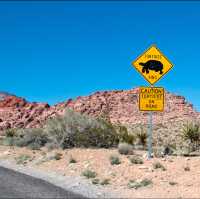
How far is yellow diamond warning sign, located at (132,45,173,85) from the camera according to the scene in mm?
21688

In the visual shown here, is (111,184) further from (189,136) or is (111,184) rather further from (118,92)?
(118,92)

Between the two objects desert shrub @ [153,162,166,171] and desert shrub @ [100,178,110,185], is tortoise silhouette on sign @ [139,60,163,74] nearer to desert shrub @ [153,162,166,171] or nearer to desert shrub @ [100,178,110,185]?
desert shrub @ [153,162,166,171]

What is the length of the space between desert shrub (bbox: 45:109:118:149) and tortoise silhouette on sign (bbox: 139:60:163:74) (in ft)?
25.3

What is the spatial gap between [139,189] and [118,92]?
105523 millimetres

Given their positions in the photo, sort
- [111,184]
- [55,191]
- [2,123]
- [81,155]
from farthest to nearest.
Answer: [2,123]
[81,155]
[111,184]
[55,191]

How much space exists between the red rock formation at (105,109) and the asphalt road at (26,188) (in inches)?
3314

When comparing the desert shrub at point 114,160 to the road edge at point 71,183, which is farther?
the desert shrub at point 114,160

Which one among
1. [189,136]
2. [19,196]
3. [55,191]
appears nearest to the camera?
[19,196]

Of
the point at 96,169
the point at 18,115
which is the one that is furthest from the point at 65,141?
the point at 18,115

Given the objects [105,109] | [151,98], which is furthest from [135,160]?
[105,109]

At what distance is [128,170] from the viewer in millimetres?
19641

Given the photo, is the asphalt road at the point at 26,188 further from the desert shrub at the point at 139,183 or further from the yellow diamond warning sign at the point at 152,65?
the yellow diamond warning sign at the point at 152,65

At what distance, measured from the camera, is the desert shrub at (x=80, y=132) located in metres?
28.7

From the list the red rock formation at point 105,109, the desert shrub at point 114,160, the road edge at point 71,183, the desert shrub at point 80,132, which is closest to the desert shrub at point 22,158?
the road edge at point 71,183
